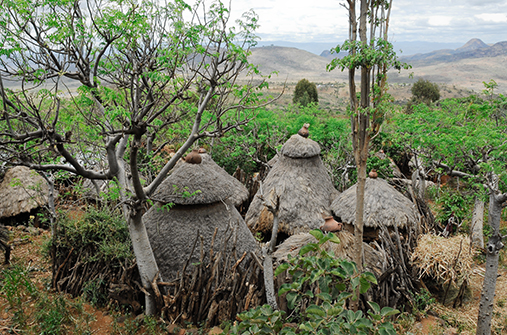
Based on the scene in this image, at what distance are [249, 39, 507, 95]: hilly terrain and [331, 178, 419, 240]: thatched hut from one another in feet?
176

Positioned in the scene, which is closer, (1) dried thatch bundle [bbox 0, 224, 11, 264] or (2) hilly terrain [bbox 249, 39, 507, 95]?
(1) dried thatch bundle [bbox 0, 224, 11, 264]

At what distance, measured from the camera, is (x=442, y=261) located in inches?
216

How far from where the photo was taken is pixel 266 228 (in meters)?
7.59

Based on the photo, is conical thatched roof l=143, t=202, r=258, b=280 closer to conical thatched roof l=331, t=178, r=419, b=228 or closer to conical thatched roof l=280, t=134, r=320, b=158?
conical thatched roof l=331, t=178, r=419, b=228

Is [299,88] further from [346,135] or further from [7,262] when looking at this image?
[7,262]

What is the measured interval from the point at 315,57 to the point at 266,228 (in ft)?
473

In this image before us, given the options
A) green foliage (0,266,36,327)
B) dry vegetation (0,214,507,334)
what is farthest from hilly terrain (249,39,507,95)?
green foliage (0,266,36,327)

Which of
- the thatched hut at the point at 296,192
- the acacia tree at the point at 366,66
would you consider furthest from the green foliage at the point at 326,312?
the thatched hut at the point at 296,192

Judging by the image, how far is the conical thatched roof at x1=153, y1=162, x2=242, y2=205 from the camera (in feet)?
16.1

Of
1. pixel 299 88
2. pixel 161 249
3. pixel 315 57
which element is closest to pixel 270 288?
pixel 161 249

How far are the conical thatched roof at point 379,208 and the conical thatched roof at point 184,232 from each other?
2.68 metres

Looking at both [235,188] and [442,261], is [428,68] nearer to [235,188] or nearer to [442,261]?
[235,188]

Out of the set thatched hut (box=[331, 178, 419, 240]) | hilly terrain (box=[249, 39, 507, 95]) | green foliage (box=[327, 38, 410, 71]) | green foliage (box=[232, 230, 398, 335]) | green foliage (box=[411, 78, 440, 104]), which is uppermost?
hilly terrain (box=[249, 39, 507, 95])

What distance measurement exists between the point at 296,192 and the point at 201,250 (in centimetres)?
364
